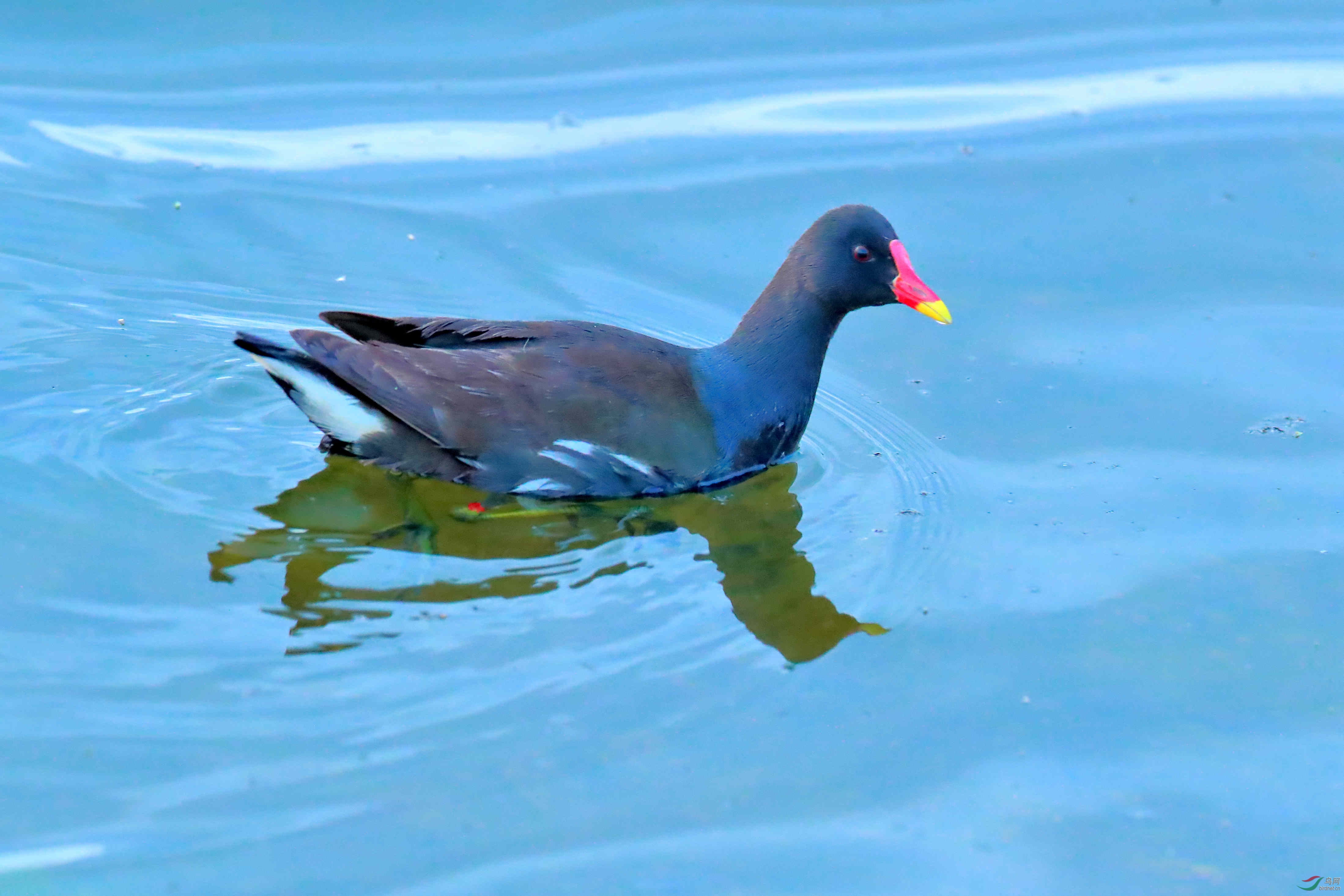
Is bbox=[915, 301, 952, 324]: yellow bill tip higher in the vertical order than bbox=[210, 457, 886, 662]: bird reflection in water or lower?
higher

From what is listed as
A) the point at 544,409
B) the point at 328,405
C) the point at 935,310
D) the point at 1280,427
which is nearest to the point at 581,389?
the point at 544,409

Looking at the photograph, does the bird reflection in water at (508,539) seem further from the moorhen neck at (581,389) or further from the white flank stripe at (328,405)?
the white flank stripe at (328,405)

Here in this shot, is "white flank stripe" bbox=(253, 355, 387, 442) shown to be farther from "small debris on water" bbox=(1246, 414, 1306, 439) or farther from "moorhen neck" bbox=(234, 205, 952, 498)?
"small debris on water" bbox=(1246, 414, 1306, 439)

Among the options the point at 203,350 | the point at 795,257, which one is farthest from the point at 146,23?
the point at 795,257

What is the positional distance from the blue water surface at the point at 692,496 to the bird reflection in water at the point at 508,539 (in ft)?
0.06

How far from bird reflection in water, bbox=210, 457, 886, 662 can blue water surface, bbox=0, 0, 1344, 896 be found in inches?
0.8

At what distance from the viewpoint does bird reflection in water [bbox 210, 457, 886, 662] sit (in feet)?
13.4

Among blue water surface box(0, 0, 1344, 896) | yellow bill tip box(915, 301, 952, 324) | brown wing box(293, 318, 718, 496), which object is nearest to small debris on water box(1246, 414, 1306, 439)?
blue water surface box(0, 0, 1344, 896)

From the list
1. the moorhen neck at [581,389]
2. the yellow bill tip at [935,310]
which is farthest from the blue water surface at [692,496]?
the yellow bill tip at [935,310]

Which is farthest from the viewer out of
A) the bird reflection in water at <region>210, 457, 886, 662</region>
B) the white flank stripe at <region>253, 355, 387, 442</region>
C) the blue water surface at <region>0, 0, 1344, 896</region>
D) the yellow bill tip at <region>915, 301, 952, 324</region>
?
the yellow bill tip at <region>915, 301, 952, 324</region>

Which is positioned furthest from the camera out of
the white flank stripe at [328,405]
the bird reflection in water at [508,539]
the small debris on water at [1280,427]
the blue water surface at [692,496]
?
the small debris on water at [1280,427]

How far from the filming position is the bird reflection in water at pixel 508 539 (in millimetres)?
4078

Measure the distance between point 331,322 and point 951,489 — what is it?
2.05 metres

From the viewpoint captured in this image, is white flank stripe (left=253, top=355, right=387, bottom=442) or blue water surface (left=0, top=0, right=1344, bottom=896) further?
white flank stripe (left=253, top=355, right=387, bottom=442)
